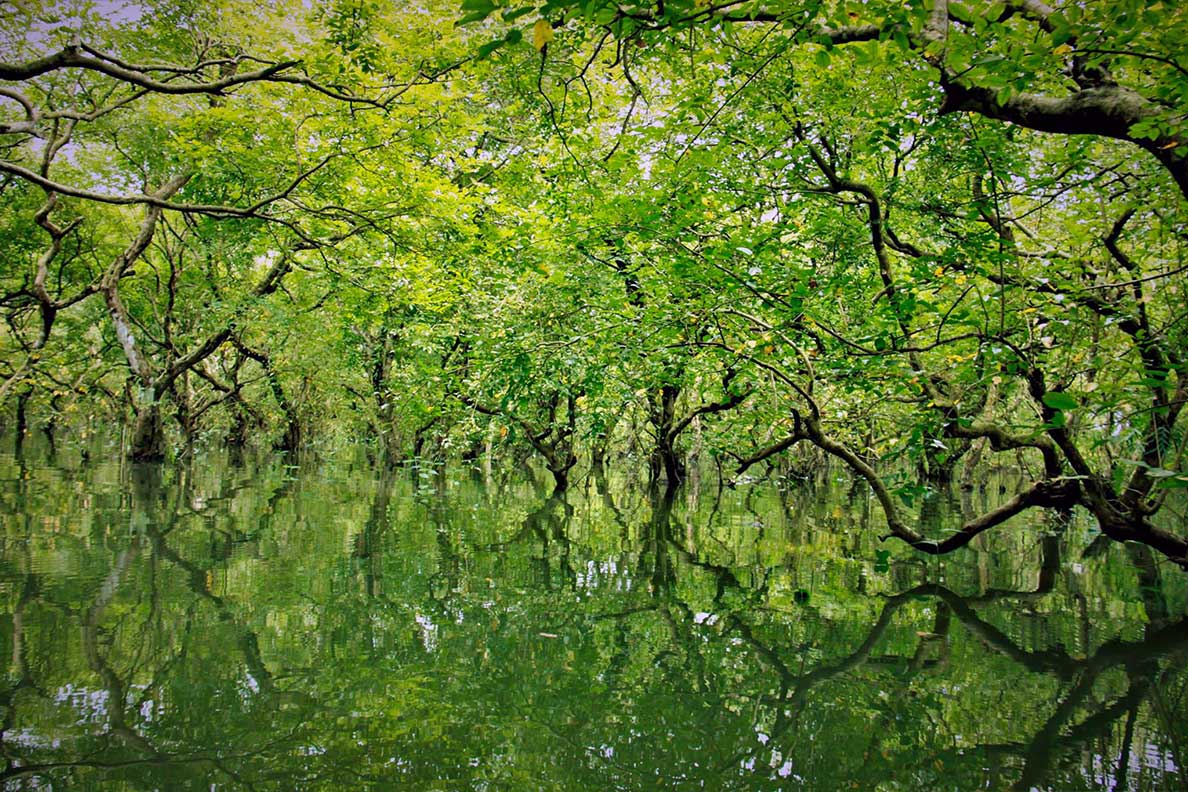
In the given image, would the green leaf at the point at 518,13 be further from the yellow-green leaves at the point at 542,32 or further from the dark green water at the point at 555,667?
the dark green water at the point at 555,667

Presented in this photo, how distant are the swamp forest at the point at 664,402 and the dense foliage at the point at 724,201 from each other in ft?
0.29

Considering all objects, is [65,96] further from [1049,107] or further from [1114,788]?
[1114,788]

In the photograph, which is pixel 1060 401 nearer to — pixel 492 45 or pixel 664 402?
pixel 492 45

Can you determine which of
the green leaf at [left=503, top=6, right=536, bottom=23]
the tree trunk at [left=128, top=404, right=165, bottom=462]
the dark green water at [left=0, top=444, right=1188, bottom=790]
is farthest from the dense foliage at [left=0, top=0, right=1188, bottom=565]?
the dark green water at [left=0, top=444, right=1188, bottom=790]

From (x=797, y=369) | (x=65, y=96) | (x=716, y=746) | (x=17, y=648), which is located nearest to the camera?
(x=716, y=746)

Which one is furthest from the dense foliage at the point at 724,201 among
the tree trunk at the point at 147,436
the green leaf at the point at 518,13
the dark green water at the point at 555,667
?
the dark green water at the point at 555,667

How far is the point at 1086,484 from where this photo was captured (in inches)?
258

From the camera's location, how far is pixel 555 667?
175 inches

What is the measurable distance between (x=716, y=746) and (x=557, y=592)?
10.4ft

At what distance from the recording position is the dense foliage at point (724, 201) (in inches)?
183

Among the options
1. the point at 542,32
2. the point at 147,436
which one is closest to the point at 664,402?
the point at 542,32

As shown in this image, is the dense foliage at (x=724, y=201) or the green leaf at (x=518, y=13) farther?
the dense foliage at (x=724, y=201)

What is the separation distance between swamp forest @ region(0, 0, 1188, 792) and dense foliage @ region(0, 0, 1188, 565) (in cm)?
9

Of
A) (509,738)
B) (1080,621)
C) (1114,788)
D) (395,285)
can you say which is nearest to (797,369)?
(1080,621)
